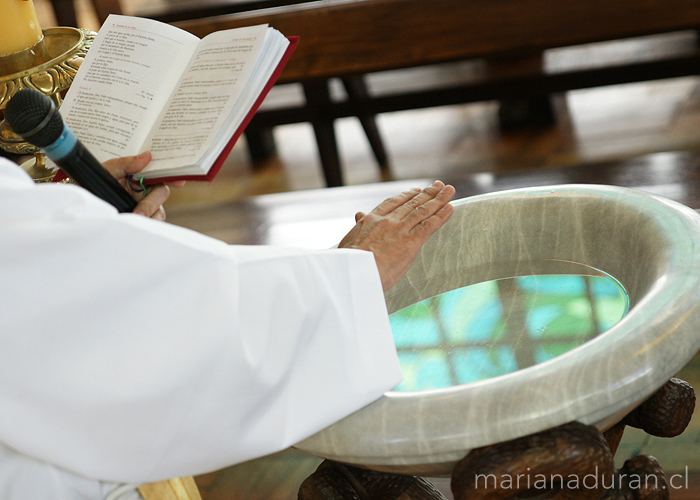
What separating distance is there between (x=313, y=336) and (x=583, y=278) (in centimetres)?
37

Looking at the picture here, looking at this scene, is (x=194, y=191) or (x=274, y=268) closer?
(x=274, y=268)

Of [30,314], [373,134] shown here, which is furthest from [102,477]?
[373,134]

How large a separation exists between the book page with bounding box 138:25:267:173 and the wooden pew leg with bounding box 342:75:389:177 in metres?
1.67

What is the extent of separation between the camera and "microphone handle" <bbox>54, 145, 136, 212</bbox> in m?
0.86

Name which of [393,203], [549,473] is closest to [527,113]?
[393,203]

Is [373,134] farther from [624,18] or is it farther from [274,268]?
[274,268]

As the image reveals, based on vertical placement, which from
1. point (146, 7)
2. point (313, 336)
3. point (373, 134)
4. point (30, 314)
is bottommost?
point (373, 134)

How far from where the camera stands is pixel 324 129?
2762 mm

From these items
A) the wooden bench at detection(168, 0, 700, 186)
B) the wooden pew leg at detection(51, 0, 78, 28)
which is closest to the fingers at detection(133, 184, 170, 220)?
the wooden bench at detection(168, 0, 700, 186)

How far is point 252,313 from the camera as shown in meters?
0.76

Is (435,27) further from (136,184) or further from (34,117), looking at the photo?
(34,117)

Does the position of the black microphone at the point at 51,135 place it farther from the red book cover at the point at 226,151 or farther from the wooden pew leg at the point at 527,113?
the wooden pew leg at the point at 527,113

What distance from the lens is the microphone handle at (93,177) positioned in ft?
2.81

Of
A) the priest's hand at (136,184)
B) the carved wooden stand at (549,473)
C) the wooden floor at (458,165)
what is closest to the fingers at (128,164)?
the priest's hand at (136,184)
